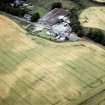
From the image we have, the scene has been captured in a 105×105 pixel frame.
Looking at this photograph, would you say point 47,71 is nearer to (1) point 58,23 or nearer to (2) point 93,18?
(1) point 58,23

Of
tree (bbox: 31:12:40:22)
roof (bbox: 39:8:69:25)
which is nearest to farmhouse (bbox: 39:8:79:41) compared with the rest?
roof (bbox: 39:8:69:25)

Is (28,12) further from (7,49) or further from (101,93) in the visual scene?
(101,93)

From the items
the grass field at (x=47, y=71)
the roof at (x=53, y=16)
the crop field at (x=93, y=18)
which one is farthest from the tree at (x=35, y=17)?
→ the crop field at (x=93, y=18)

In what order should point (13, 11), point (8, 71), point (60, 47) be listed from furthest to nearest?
1. point (13, 11)
2. point (60, 47)
3. point (8, 71)

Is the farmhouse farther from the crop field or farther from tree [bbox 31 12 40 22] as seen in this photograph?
the crop field

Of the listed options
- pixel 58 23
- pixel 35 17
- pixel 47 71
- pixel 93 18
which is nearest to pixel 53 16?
pixel 58 23

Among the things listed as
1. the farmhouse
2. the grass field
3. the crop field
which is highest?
the crop field

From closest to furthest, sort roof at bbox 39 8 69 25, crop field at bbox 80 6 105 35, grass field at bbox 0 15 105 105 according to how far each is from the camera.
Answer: grass field at bbox 0 15 105 105, crop field at bbox 80 6 105 35, roof at bbox 39 8 69 25

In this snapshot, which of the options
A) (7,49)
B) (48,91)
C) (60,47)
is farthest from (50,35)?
(48,91)
